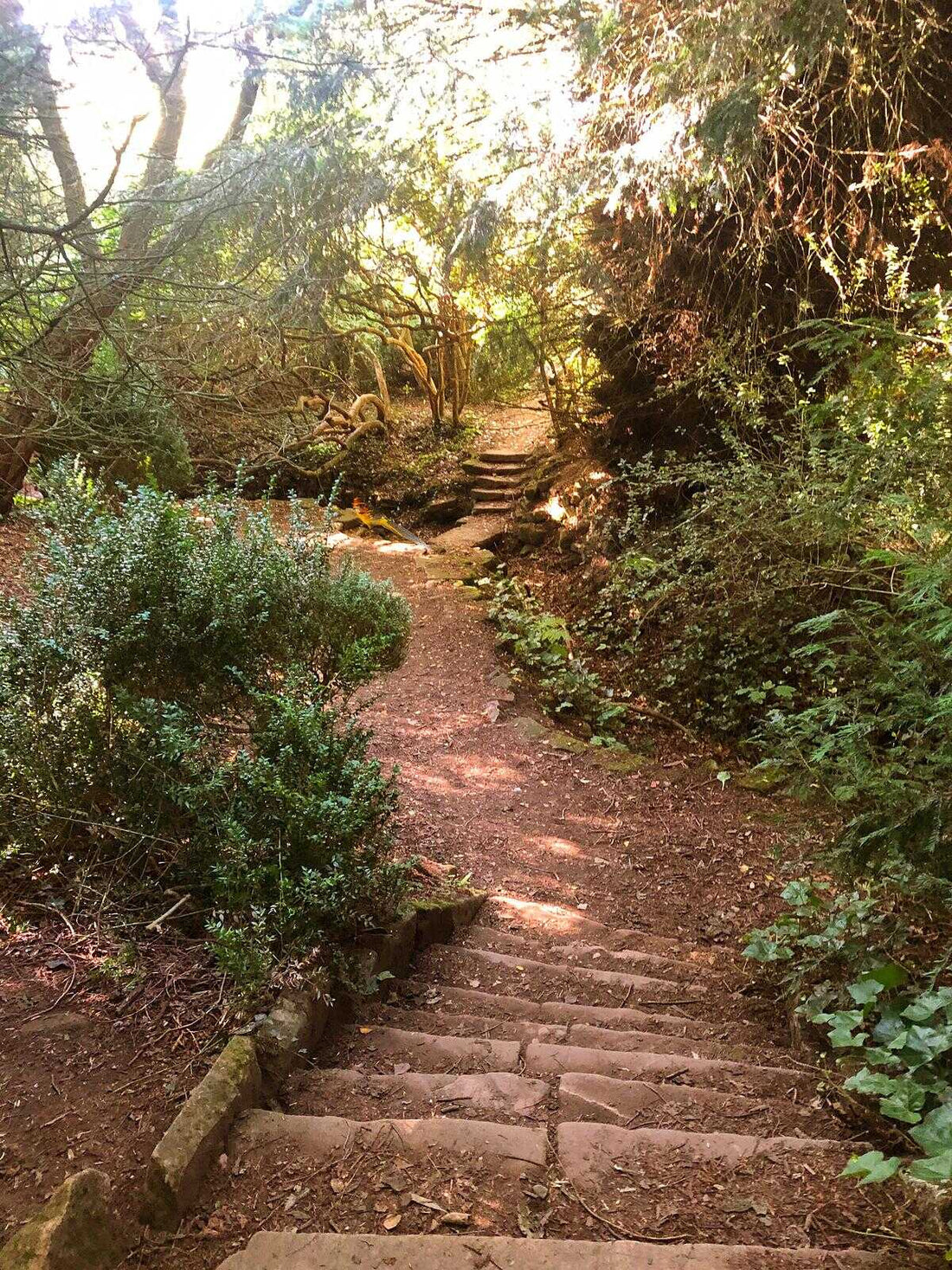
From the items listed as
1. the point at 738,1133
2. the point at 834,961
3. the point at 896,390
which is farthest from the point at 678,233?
the point at 738,1133

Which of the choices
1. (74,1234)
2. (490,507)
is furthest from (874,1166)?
(490,507)

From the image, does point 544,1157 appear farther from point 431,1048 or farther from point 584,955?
point 584,955

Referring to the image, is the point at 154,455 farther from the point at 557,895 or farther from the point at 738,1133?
the point at 738,1133

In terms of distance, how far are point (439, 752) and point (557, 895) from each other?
206 cm

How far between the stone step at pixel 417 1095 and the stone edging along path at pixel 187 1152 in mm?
108

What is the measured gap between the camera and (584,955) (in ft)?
12.1

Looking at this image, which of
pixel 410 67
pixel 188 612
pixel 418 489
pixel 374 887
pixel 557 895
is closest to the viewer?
pixel 374 887

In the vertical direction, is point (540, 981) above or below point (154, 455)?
below

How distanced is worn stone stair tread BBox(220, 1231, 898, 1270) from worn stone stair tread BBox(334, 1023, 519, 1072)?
2.82 feet

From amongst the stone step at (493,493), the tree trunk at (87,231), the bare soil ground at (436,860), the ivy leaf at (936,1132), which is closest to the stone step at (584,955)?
the bare soil ground at (436,860)

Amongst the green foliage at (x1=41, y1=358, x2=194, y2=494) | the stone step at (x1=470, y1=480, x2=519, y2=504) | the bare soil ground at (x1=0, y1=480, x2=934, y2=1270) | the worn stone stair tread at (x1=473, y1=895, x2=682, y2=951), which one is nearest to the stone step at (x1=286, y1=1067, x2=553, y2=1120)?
the bare soil ground at (x1=0, y1=480, x2=934, y2=1270)

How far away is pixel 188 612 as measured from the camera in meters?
3.26

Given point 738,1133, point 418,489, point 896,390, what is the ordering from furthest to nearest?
point 418,489
point 896,390
point 738,1133

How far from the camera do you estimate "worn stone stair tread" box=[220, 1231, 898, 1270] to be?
5.07 feet
